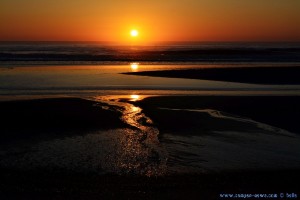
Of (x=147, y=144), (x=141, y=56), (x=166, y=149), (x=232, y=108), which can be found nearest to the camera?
(x=166, y=149)

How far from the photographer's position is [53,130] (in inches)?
552

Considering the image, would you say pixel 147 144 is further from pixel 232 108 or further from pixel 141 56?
pixel 141 56

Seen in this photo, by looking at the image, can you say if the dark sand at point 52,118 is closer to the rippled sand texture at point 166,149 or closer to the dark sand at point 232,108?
the rippled sand texture at point 166,149

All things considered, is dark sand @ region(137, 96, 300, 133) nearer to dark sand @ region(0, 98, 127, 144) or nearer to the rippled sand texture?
the rippled sand texture

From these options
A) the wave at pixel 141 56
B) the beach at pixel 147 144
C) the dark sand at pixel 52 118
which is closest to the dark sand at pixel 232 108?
the beach at pixel 147 144

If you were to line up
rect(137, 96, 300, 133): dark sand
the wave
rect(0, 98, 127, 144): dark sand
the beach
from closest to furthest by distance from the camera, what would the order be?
the beach < rect(0, 98, 127, 144): dark sand < rect(137, 96, 300, 133): dark sand < the wave

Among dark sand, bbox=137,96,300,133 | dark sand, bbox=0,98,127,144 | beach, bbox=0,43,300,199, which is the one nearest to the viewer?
beach, bbox=0,43,300,199

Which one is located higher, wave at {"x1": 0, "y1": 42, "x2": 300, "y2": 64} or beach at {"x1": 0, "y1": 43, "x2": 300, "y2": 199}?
wave at {"x1": 0, "y1": 42, "x2": 300, "y2": 64}

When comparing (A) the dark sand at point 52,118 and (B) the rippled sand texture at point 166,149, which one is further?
(A) the dark sand at point 52,118

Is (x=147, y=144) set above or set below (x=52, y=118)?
above

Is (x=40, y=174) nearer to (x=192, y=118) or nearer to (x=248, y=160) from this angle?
(x=248, y=160)

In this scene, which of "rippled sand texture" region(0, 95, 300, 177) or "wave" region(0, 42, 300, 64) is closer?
"rippled sand texture" region(0, 95, 300, 177)

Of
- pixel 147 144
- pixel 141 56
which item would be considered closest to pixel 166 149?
pixel 147 144

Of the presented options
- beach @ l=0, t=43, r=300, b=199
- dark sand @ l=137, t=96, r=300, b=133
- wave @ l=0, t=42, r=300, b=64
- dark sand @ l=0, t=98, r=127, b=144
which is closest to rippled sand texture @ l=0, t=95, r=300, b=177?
beach @ l=0, t=43, r=300, b=199
